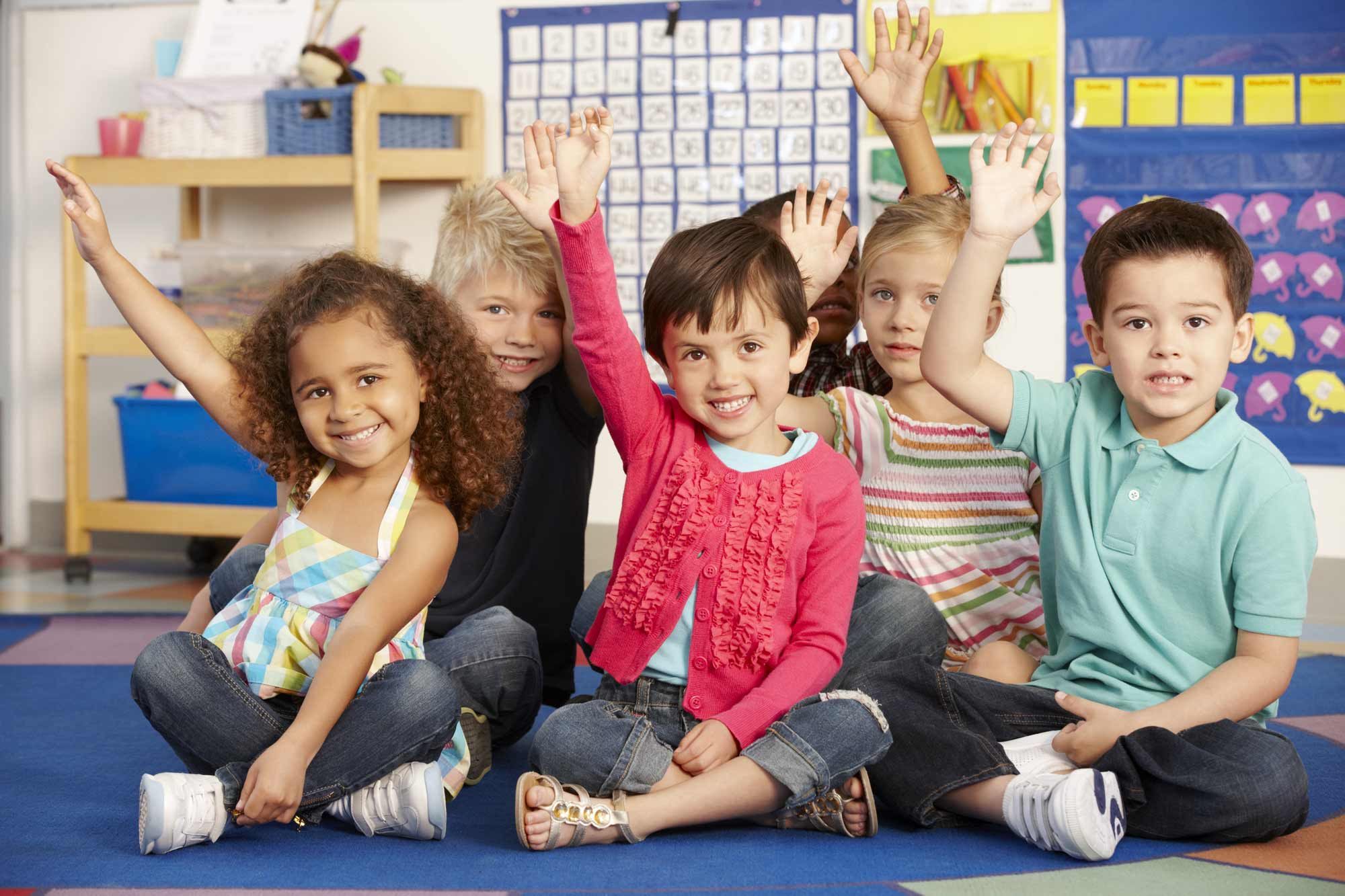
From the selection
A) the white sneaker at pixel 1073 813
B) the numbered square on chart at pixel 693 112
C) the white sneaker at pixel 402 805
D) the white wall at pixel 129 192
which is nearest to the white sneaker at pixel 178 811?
the white sneaker at pixel 402 805

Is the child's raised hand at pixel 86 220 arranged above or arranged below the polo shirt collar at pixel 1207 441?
above

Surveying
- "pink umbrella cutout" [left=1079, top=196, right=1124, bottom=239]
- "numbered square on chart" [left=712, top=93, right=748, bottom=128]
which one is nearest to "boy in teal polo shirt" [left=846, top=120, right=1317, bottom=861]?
"pink umbrella cutout" [left=1079, top=196, right=1124, bottom=239]

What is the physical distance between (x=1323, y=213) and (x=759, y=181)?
1.18 m

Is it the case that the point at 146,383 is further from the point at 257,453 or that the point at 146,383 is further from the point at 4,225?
the point at 257,453

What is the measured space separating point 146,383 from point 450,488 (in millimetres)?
2018

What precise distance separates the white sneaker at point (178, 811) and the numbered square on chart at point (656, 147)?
2.12 m

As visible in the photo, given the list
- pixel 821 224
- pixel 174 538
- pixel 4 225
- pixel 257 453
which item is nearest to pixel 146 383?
pixel 174 538

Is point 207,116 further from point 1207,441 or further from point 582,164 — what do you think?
point 1207,441

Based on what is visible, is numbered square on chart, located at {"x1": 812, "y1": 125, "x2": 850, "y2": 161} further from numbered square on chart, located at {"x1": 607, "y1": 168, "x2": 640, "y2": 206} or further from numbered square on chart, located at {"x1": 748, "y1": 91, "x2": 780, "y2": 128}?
numbered square on chart, located at {"x1": 607, "y1": 168, "x2": 640, "y2": 206}

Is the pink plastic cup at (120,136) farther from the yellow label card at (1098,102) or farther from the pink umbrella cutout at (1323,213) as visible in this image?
the pink umbrella cutout at (1323,213)

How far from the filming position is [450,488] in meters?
1.33

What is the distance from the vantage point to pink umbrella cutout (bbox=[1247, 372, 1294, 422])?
2711 millimetres

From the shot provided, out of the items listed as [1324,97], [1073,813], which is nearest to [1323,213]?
[1324,97]

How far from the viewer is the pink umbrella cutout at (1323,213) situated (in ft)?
8.76
